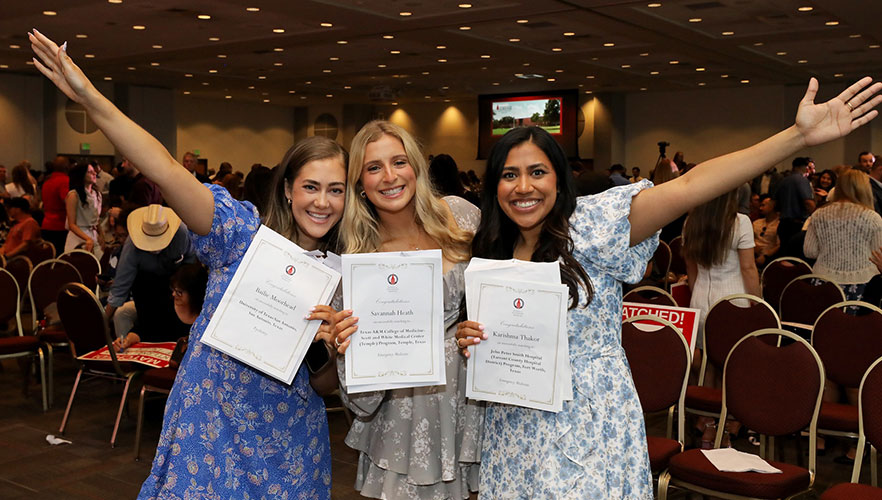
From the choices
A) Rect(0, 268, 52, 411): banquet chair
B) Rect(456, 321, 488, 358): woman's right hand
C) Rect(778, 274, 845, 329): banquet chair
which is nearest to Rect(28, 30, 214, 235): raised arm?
Rect(456, 321, 488, 358): woman's right hand

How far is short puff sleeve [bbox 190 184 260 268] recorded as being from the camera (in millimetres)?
2223

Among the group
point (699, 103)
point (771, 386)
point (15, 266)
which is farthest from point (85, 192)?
point (699, 103)

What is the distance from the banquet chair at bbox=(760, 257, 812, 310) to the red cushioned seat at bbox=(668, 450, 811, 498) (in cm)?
359

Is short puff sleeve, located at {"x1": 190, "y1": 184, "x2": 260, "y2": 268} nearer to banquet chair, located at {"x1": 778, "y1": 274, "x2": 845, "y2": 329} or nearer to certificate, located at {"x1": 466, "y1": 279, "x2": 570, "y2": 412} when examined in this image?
certificate, located at {"x1": 466, "y1": 279, "x2": 570, "y2": 412}

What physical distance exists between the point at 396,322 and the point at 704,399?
2.99 meters

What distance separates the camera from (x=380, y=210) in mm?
2469

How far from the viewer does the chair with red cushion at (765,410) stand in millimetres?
3473

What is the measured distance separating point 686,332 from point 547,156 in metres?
2.75

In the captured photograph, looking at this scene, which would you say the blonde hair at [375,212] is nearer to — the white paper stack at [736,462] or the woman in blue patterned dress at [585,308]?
the woman in blue patterned dress at [585,308]

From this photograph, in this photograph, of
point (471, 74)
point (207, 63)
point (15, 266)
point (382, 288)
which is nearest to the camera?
point (382, 288)

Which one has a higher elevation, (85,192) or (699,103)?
(699,103)

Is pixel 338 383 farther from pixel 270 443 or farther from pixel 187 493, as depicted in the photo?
pixel 187 493

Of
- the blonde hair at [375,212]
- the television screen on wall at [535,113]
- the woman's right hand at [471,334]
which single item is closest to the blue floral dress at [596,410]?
the woman's right hand at [471,334]

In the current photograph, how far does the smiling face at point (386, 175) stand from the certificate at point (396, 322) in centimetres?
28
